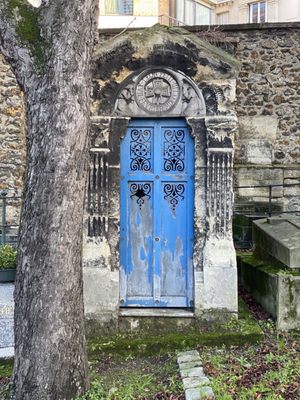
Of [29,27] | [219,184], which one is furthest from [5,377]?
[29,27]

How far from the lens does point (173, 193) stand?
17.5 ft

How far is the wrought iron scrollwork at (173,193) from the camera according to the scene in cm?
532

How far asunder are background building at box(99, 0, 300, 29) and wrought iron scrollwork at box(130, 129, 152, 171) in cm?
1217

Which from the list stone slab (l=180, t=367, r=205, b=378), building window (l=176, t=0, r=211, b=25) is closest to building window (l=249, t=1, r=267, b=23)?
building window (l=176, t=0, r=211, b=25)

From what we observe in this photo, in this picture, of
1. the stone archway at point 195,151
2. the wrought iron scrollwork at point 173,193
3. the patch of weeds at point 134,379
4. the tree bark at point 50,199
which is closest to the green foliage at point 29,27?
the tree bark at point 50,199

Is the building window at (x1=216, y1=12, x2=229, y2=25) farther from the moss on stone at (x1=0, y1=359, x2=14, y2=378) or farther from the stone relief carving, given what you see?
the moss on stone at (x1=0, y1=359, x2=14, y2=378)

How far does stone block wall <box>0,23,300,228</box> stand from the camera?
11.8 m

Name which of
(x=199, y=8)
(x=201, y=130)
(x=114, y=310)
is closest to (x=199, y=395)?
(x=114, y=310)

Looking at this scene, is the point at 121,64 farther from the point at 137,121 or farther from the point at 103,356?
the point at 103,356

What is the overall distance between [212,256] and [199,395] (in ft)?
5.75

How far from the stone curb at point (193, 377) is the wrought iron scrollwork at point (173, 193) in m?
1.54

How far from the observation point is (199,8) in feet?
79.4

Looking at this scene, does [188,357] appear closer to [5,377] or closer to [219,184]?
[5,377]

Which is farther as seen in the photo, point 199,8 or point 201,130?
point 199,8
